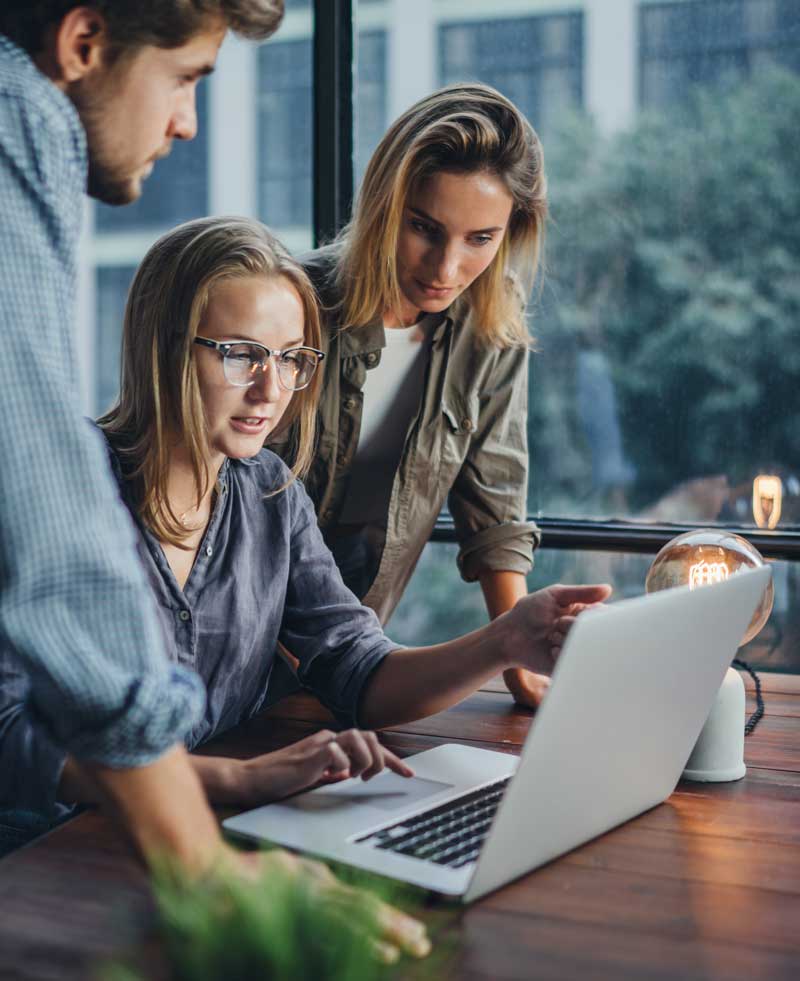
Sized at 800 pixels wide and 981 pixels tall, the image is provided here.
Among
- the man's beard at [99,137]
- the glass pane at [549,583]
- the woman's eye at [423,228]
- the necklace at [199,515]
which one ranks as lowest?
the glass pane at [549,583]

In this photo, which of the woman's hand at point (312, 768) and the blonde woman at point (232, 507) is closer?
the woman's hand at point (312, 768)

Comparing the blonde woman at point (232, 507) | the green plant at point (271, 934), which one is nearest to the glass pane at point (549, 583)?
the blonde woman at point (232, 507)

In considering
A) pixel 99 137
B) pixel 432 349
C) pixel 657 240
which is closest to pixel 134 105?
pixel 99 137

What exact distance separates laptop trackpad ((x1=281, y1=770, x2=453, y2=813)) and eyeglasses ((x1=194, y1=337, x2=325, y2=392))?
1.74ft

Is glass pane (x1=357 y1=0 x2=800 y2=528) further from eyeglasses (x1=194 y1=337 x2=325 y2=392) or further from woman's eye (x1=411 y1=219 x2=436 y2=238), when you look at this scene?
eyeglasses (x1=194 y1=337 x2=325 y2=392)

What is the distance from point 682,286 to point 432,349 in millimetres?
679

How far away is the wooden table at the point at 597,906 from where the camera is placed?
80cm

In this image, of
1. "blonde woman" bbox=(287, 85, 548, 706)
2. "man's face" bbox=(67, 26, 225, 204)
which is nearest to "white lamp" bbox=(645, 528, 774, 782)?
"blonde woman" bbox=(287, 85, 548, 706)

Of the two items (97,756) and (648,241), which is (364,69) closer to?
(648,241)

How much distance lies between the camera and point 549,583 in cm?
252

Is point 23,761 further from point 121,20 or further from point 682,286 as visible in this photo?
point 682,286

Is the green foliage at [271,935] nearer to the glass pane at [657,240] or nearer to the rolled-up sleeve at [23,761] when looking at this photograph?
the rolled-up sleeve at [23,761]

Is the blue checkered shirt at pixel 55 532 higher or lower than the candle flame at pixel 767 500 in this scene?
Result: higher

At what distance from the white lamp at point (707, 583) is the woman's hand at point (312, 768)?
0.37 m
